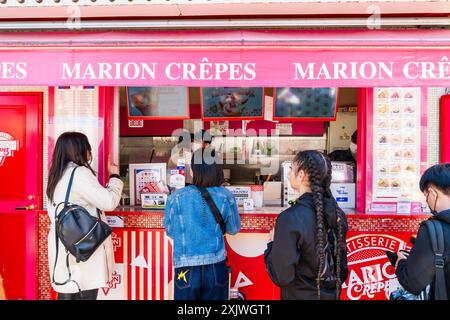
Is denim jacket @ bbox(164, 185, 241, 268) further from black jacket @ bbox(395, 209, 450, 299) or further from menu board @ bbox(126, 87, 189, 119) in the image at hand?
menu board @ bbox(126, 87, 189, 119)

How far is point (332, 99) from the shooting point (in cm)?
533

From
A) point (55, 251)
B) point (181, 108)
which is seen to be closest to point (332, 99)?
point (181, 108)

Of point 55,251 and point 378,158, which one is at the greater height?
point 378,158

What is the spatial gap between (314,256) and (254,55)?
5.54 feet

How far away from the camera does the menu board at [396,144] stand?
15.1 feet

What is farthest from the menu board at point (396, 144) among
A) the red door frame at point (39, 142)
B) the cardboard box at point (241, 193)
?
the red door frame at point (39, 142)

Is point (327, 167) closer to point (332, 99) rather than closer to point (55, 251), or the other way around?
point (55, 251)

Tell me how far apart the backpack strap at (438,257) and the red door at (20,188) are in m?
3.86

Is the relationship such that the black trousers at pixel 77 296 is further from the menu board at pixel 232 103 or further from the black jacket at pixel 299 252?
the menu board at pixel 232 103

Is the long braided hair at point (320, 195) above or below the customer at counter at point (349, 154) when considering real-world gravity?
below

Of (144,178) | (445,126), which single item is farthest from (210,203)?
(445,126)

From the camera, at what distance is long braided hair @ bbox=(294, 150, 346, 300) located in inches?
98.9

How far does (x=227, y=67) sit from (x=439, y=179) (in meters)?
1.75
